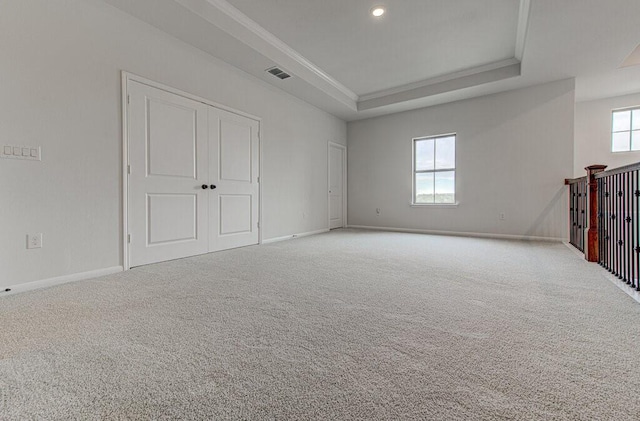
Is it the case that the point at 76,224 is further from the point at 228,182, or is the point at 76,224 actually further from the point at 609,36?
the point at 609,36

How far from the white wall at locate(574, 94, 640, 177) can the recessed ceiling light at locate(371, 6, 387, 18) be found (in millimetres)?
5106

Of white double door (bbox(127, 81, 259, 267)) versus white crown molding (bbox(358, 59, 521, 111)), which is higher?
white crown molding (bbox(358, 59, 521, 111))

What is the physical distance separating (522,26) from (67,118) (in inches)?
191

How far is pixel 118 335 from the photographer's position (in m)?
1.46

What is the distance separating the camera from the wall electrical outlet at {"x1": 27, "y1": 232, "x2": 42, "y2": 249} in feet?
7.38

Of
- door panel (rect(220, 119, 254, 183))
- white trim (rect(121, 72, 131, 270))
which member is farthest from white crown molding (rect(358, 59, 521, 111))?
white trim (rect(121, 72, 131, 270))

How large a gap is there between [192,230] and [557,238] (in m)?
5.54

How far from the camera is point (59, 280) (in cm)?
239

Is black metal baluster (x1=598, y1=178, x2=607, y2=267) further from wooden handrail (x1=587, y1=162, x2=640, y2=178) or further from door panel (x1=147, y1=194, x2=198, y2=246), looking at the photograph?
door panel (x1=147, y1=194, x2=198, y2=246)

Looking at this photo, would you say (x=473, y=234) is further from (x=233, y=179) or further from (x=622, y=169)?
(x=233, y=179)

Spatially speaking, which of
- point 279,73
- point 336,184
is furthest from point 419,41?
point 336,184

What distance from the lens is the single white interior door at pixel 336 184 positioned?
6.32 metres

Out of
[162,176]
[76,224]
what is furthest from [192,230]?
[76,224]

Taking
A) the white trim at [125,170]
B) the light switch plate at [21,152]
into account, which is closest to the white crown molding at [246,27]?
the white trim at [125,170]
